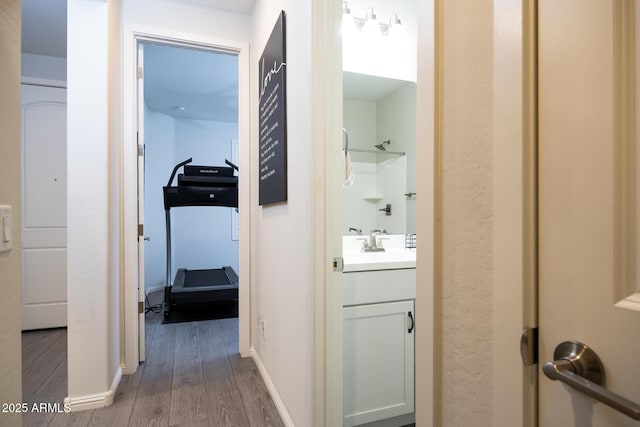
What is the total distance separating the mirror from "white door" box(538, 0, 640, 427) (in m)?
1.83

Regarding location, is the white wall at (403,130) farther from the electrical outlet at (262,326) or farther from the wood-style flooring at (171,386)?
the wood-style flooring at (171,386)

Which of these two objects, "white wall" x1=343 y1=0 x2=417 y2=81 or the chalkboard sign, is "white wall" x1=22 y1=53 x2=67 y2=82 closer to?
the chalkboard sign

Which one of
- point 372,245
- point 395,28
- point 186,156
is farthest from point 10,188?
point 186,156

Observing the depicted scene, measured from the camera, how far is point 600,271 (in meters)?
0.41

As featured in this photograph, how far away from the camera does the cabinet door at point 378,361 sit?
1554 mm

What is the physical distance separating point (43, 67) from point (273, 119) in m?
2.99

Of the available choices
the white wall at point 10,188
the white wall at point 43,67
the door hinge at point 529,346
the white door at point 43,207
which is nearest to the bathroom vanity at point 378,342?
the door hinge at point 529,346

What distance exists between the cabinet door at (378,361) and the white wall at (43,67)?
3815mm

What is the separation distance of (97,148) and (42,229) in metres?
1.90

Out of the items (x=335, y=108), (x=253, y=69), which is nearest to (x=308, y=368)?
(x=335, y=108)

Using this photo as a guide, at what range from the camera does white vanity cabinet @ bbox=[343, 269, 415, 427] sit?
155 centimetres

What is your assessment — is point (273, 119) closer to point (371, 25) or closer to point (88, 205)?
point (371, 25)

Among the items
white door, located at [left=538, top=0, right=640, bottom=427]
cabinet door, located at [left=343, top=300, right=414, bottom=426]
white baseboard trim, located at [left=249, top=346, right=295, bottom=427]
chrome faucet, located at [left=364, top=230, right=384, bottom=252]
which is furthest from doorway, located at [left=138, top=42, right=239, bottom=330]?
white door, located at [left=538, top=0, right=640, bottom=427]

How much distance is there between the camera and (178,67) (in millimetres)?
3508
